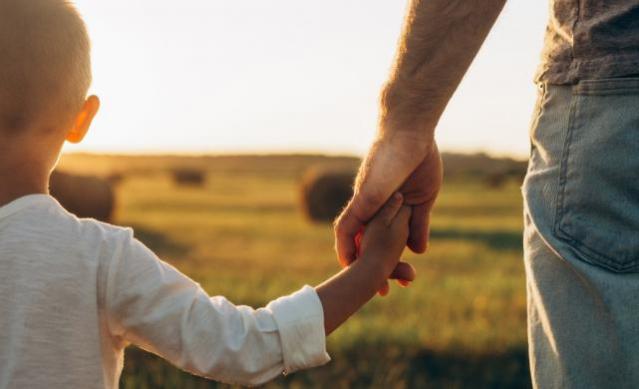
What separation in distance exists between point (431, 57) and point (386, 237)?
1.47 feet

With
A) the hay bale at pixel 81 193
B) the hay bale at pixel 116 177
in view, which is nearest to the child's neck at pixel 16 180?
the hay bale at pixel 81 193

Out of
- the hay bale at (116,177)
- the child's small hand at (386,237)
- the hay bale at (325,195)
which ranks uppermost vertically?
the child's small hand at (386,237)

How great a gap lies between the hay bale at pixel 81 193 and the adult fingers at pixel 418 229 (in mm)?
15757

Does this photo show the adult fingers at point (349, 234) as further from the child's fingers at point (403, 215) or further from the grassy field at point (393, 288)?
the grassy field at point (393, 288)

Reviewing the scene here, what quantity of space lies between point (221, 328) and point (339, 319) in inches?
10.7

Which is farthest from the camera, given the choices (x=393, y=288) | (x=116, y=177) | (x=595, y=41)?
(x=116, y=177)

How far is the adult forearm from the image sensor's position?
2299 millimetres

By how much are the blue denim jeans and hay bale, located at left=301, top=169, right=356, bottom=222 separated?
19549mm

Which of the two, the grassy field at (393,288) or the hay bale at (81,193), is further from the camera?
the hay bale at (81,193)

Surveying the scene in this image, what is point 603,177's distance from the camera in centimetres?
185

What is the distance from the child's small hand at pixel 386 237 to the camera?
225 cm

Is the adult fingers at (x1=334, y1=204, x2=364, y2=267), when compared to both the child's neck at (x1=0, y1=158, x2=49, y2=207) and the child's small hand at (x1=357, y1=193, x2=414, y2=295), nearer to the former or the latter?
the child's small hand at (x1=357, y1=193, x2=414, y2=295)

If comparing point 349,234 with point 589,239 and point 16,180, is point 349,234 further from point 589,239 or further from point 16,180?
point 16,180

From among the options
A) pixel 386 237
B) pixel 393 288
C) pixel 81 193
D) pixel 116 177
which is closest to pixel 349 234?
pixel 386 237
